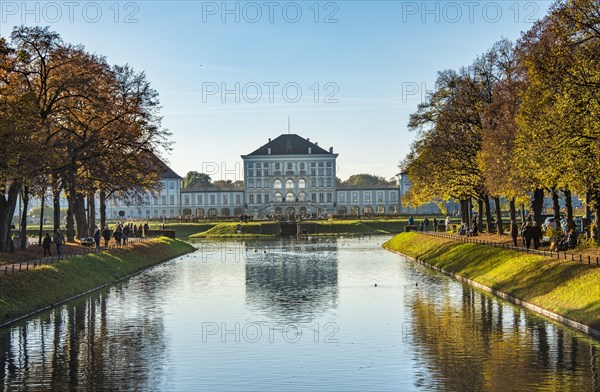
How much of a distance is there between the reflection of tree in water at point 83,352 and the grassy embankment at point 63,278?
38.7 inches

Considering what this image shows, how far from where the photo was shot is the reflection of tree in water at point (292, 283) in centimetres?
3306

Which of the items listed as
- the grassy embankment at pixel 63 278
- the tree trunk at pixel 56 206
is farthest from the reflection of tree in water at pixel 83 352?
the tree trunk at pixel 56 206

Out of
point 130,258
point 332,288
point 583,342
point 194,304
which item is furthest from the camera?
point 130,258

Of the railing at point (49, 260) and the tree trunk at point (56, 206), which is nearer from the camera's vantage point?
the railing at point (49, 260)

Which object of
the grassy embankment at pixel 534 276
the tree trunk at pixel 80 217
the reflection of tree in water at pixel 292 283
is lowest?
the reflection of tree in water at pixel 292 283

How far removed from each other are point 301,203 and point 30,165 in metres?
131

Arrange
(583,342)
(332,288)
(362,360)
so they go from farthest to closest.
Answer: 1. (332,288)
2. (583,342)
3. (362,360)

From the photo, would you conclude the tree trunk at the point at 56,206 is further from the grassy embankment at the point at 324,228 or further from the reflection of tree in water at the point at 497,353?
the grassy embankment at the point at 324,228

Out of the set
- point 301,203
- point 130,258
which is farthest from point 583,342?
point 301,203

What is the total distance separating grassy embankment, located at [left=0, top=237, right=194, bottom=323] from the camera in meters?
31.0

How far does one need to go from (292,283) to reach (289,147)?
130034 mm

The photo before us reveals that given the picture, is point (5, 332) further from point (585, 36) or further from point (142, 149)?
point (142, 149)

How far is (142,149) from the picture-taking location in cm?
5559

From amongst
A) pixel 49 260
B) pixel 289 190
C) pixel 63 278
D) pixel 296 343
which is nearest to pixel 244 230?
pixel 289 190
